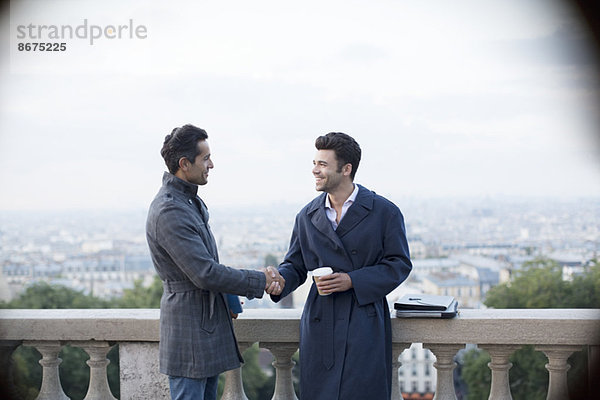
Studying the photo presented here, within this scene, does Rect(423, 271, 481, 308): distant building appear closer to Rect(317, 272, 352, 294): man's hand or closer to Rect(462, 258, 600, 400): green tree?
Rect(462, 258, 600, 400): green tree

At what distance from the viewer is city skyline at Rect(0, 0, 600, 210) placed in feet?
281

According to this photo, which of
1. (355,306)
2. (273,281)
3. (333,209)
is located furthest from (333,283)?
(333,209)

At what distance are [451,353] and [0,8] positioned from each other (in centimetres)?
298

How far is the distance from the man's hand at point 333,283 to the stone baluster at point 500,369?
0.86m

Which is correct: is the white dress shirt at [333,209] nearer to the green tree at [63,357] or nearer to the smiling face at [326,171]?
the smiling face at [326,171]

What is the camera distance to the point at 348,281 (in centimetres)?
340

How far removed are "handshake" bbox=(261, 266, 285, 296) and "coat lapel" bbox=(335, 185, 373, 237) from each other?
381 millimetres

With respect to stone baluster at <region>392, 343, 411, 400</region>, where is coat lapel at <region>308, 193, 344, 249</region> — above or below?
above

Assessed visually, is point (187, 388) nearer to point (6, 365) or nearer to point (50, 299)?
point (6, 365)

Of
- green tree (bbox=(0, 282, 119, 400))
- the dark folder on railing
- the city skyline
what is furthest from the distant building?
the dark folder on railing

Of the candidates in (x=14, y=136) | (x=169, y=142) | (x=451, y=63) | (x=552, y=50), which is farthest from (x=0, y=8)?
(x=14, y=136)

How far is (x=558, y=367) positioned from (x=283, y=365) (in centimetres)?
146

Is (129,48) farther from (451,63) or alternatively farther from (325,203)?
(325,203)

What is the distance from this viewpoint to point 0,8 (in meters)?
3.61
